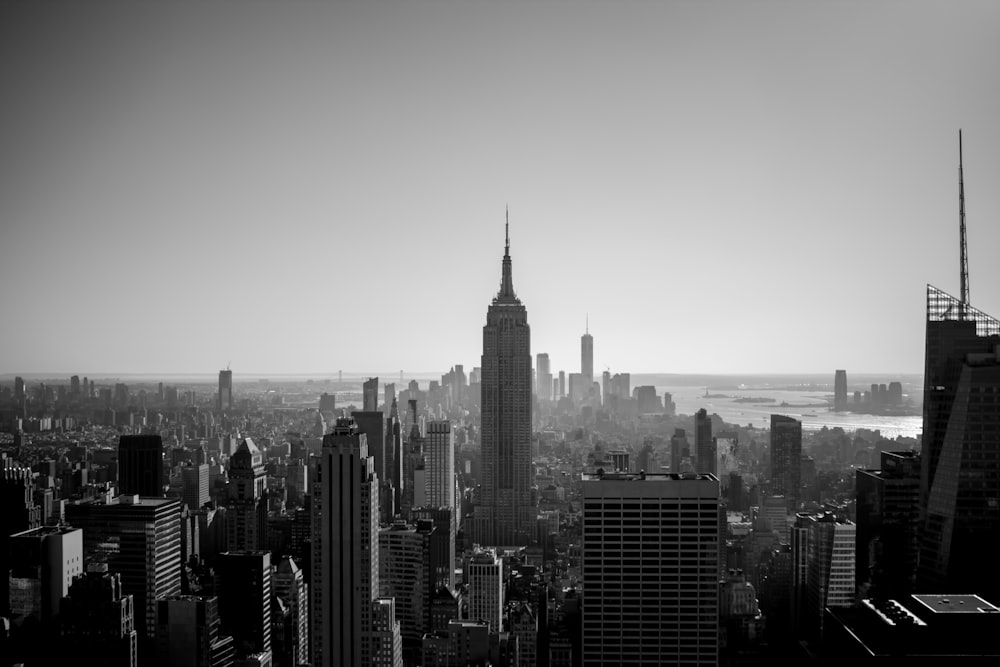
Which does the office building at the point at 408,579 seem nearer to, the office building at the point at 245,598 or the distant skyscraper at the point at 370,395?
the office building at the point at 245,598

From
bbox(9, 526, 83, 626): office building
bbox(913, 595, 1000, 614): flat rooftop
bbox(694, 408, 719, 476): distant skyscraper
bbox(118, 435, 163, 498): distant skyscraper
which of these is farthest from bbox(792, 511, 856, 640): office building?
bbox(118, 435, 163, 498): distant skyscraper

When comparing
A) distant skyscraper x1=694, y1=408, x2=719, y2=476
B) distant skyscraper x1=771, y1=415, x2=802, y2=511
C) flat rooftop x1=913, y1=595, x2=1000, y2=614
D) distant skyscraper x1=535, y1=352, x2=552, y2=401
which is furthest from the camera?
distant skyscraper x1=535, y1=352, x2=552, y2=401

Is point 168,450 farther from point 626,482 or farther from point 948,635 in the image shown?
point 948,635

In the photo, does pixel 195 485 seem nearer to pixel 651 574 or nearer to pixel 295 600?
pixel 295 600

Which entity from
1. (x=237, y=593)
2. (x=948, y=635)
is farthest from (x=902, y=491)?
(x=237, y=593)

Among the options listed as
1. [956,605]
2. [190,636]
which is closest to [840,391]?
[956,605]

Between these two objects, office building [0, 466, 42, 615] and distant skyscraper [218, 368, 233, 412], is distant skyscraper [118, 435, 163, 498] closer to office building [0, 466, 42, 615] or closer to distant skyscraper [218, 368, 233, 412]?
distant skyscraper [218, 368, 233, 412]

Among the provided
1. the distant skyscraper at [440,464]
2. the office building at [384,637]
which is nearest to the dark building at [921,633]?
the office building at [384,637]
